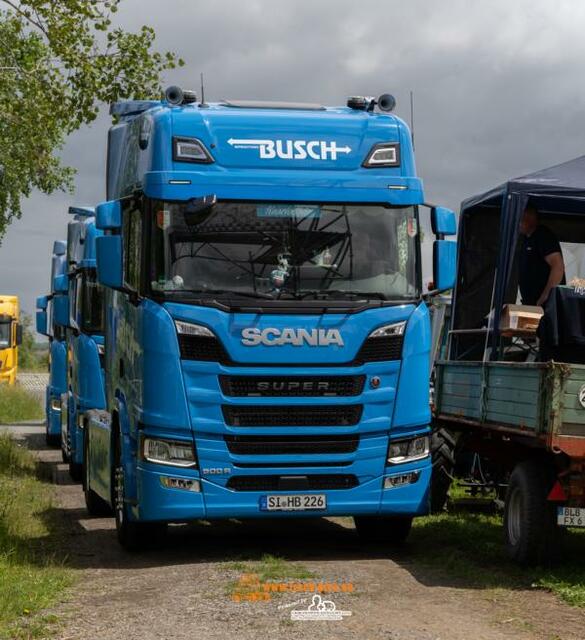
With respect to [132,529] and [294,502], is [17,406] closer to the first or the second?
[132,529]

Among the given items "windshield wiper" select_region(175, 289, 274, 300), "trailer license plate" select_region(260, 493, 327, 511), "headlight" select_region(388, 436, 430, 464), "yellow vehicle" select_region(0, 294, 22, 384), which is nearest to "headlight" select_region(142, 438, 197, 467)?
"trailer license plate" select_region(260, 493, 327, 511)

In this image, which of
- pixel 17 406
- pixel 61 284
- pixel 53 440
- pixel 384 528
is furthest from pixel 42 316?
pixel 384 528

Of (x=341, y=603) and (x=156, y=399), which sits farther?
(x=156, y=399)

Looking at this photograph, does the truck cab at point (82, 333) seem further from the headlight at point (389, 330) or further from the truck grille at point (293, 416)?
the headlight at point (389, 330)

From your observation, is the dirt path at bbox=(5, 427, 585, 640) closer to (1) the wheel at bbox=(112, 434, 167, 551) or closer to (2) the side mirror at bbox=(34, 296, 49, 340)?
(1) the wheel at bbox=(112, 434, 167, 551)

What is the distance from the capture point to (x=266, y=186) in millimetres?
12031

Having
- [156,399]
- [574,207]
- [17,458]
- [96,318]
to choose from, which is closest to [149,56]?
[96,318]

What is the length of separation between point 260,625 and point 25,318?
78.1 metres

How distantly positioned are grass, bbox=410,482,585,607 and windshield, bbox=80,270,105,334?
17.5 ft

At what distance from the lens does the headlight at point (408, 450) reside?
12070 millimetres

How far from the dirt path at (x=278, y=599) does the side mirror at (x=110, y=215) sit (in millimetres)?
2829

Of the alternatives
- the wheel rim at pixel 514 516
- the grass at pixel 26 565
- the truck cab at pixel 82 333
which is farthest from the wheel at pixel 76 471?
the wheel rim at pixel 514 516

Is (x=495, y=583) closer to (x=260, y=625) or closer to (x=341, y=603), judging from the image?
(x=341, y=603)

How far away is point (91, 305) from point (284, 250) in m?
7.40
